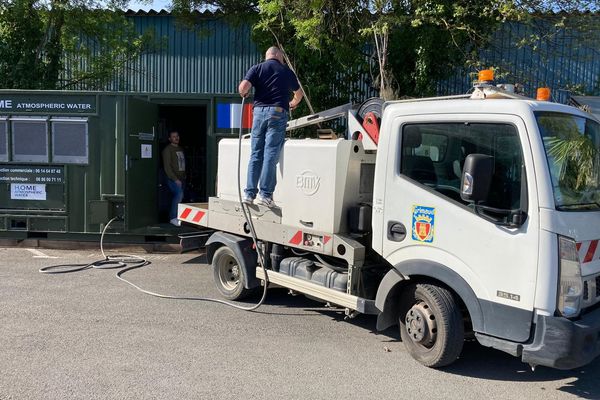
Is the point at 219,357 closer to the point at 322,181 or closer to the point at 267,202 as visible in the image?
the point at 267,202

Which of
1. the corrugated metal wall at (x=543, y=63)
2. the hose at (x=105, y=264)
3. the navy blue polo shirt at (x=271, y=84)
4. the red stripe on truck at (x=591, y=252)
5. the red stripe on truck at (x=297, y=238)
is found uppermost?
the corrugated metal wall at (x=543, y=63)

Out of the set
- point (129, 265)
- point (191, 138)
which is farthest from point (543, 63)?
point (129, 265)

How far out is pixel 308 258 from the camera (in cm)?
593

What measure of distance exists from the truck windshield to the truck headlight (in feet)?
0.98

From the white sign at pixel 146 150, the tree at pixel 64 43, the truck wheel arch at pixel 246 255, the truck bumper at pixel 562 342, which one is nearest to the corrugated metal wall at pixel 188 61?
the tree at pixel 64 43

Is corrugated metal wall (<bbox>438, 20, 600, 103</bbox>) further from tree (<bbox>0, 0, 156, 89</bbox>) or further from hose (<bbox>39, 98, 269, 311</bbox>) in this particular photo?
tree (<bbox>0, 0, 156, 89</bbox>)

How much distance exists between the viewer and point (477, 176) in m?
3.98

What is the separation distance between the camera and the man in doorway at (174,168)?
32.6 feet

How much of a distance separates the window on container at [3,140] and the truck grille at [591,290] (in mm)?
9403

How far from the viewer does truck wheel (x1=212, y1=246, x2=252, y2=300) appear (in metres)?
6.67

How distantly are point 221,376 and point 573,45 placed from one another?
987 centimetres

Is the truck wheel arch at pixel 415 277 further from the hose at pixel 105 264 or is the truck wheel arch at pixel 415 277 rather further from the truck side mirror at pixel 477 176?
the hose at pixel 105 264

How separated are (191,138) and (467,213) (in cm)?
830

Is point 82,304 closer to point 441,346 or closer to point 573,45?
point 441,346
